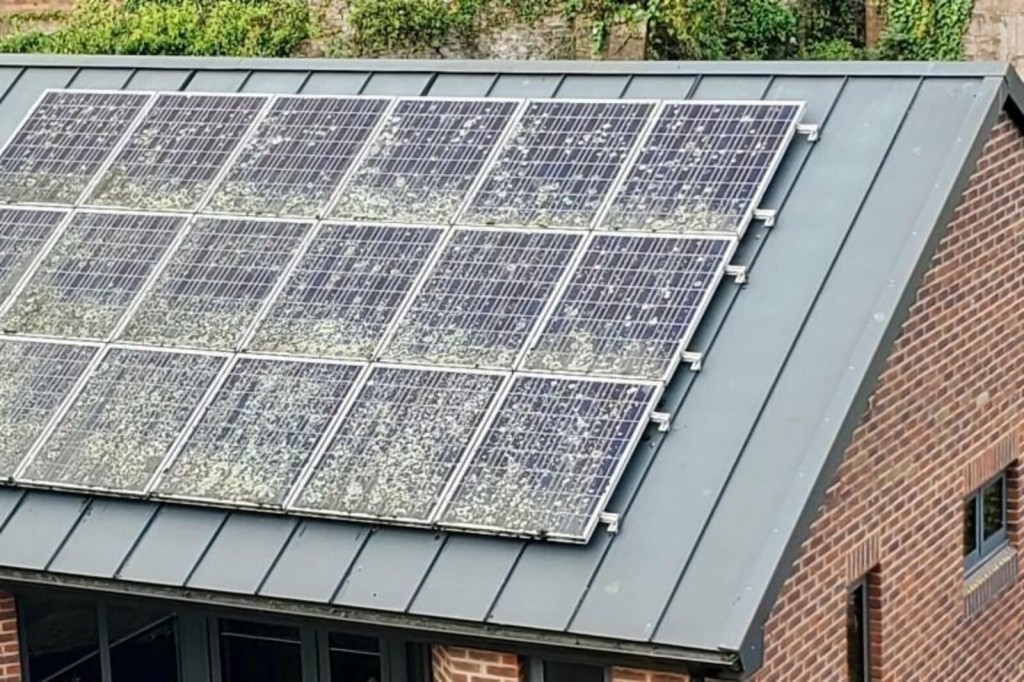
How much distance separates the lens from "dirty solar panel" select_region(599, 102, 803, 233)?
10.8 m

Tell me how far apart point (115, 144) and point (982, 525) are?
664cm

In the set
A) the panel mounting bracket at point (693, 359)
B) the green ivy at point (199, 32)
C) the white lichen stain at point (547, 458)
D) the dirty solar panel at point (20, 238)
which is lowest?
the white lichen stain at point (547, 458)

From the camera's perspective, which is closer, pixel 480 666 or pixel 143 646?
pixel 480 666

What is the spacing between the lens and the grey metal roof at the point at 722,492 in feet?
29.7

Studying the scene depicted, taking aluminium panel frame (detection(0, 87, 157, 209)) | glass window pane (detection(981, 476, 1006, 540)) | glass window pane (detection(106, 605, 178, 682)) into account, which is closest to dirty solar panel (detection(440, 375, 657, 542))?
glass window pane (detection(106, 605, 178, 682))

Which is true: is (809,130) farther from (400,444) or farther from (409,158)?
(400,444)

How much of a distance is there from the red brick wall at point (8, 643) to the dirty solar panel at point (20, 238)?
2.18 metres

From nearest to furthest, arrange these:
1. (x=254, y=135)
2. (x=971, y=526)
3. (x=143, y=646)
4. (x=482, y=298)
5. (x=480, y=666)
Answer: (x=480, y=666)
(x=482, y=298)
(x=143, y=646)
(x=971, y=526)
(x=254, y=135)

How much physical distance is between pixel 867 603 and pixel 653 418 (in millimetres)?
1944

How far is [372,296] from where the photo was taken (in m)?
11.0

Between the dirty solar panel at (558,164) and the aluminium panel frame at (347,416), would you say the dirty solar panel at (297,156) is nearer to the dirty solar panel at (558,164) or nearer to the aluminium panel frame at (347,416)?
the dirty solar panel at (558,164)

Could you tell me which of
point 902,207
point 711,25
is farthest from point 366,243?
point 711,25

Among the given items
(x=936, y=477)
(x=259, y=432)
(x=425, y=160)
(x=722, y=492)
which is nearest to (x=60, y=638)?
(x=259, y=432)

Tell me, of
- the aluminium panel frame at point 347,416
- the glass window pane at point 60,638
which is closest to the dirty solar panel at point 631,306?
the aluminium panel frame at point 347,416
